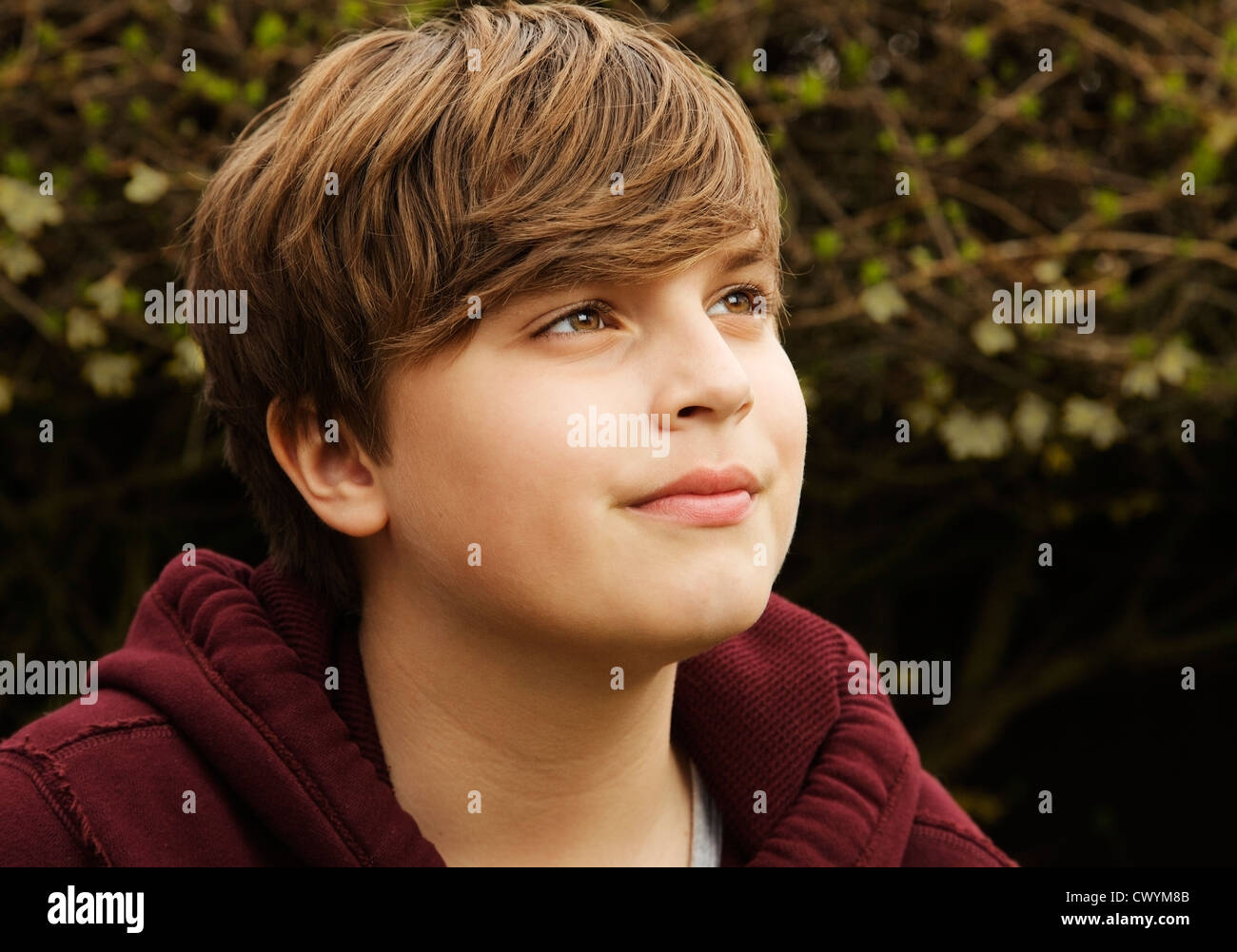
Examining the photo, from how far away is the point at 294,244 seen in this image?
5.90 ft

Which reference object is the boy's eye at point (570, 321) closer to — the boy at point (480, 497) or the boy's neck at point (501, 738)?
the boy at point (480, 497)

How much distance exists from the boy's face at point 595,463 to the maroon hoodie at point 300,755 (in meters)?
0.30

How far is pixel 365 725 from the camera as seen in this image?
1877 mm

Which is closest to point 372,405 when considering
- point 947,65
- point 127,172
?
point 127,172

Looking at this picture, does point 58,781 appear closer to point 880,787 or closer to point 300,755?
point 300,755

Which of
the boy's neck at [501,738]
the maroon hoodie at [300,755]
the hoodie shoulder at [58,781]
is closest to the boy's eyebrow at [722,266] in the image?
the boy's neck at [501,738]

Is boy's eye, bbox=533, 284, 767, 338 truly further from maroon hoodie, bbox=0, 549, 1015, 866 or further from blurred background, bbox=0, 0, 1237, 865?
blurred background, bbox=0, 0, 1237, 865

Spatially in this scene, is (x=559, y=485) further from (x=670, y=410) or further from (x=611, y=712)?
(x=611, y=712)

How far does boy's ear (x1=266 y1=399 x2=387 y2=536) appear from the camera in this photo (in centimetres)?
185

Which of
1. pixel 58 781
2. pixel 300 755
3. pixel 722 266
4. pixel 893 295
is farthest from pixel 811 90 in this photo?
pixel 58 781

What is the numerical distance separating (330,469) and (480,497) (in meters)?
0.34

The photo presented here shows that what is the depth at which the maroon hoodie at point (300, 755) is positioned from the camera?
5.50 ft

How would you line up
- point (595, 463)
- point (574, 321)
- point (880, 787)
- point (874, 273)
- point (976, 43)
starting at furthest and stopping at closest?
point (976, 43), point (874, 273), point (880, 787), point (574, 321), point (595, 463)

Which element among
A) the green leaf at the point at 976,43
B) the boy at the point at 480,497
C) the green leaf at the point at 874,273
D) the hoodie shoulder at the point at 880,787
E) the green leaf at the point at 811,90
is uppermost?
the green leaf at the point at 976,43
